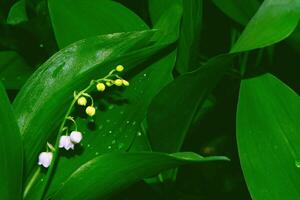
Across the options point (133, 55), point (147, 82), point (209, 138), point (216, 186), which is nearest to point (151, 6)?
point (147, 82)

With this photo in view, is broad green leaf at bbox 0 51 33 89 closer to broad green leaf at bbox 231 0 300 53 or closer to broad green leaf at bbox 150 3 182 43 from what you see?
broad green leaf at bbox 150 3 182 43

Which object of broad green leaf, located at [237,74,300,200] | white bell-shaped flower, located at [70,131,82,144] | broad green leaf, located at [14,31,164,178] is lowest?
broad green leaf, located at [237,74,300,200]

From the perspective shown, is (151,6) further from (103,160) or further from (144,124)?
(103,160)

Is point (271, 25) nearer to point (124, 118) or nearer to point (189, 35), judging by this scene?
point (189, 35)

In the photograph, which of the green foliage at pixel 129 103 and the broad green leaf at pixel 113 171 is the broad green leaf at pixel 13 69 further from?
the broad green leaf at pixel 113 171

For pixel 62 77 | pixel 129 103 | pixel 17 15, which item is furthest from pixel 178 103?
pixel 17 15

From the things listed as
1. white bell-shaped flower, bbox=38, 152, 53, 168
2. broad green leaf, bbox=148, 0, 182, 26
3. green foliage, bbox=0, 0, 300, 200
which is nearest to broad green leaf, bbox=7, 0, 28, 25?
green foliage, bbox=0, 0, 300, 200

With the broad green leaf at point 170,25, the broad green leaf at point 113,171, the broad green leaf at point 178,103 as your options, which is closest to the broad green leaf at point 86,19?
the broad green leaf at point 170,25
